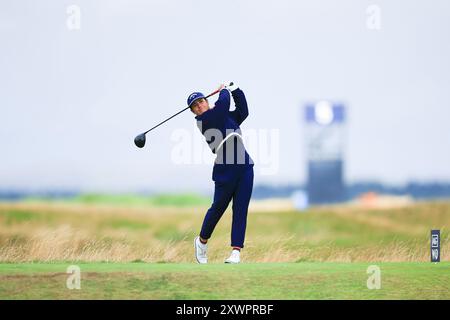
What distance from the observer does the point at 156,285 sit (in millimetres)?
7770

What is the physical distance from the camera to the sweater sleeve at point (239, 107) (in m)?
8.54

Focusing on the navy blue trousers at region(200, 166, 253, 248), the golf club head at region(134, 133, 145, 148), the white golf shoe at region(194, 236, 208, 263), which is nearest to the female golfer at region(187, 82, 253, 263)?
the navy blue trousers at region(200, 166, 253, 248)

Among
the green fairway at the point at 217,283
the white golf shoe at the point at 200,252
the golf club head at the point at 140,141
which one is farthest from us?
the white golf shoe at the point at 200,252

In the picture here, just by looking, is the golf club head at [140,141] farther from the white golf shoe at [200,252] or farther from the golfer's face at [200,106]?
the white golf shoe at [200,252]

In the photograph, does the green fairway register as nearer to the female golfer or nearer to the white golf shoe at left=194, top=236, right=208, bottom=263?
the white golf shoe at left=194, top=236, right=208, bottom=263

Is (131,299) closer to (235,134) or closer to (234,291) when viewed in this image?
(234,291)

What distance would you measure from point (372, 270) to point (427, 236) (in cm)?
198

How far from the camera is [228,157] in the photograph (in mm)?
8578

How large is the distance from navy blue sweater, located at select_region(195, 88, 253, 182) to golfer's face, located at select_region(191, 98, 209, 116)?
0.19 feet

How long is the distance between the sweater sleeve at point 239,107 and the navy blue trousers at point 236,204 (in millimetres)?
595

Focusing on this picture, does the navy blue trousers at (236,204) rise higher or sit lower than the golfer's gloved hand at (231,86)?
lower

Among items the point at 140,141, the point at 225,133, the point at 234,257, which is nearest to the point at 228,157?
the point at 225,133

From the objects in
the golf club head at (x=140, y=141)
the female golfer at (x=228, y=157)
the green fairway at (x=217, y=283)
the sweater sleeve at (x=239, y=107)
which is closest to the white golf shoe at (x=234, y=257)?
the female golfer at (x=228, y=157)

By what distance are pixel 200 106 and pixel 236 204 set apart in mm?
1228
